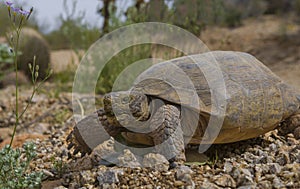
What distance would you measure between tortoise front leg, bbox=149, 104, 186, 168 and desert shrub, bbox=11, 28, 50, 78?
5.91 meters

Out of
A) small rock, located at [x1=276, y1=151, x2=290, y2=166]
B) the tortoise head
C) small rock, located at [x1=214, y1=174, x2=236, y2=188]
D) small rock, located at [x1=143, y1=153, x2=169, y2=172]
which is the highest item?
the tortoise head

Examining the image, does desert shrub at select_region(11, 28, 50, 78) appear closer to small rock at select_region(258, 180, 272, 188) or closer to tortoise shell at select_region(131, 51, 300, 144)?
tortoise shell at select_region(131, 51, 300, 144)

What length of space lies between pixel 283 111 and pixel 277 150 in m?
0.37

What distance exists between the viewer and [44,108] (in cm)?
516

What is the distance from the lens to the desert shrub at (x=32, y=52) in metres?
7.96

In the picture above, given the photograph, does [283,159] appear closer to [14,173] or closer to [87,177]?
[87,177]

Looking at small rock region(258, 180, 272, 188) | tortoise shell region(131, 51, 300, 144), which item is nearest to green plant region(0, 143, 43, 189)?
tortoise shell region(131, 51, 300, 144)

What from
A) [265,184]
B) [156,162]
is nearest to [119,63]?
[156,162]

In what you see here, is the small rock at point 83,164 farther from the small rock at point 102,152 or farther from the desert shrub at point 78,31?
the desert shrub at point 78,31

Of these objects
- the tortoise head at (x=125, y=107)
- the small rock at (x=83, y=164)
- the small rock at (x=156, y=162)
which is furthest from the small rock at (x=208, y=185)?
the small rock at (x=83, y=164)

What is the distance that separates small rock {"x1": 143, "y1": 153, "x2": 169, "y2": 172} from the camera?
7.42 feet

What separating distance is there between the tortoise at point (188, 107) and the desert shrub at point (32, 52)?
18.2 feet

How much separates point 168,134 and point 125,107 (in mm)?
298

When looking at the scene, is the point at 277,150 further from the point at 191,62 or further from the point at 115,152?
the point at 115,152
